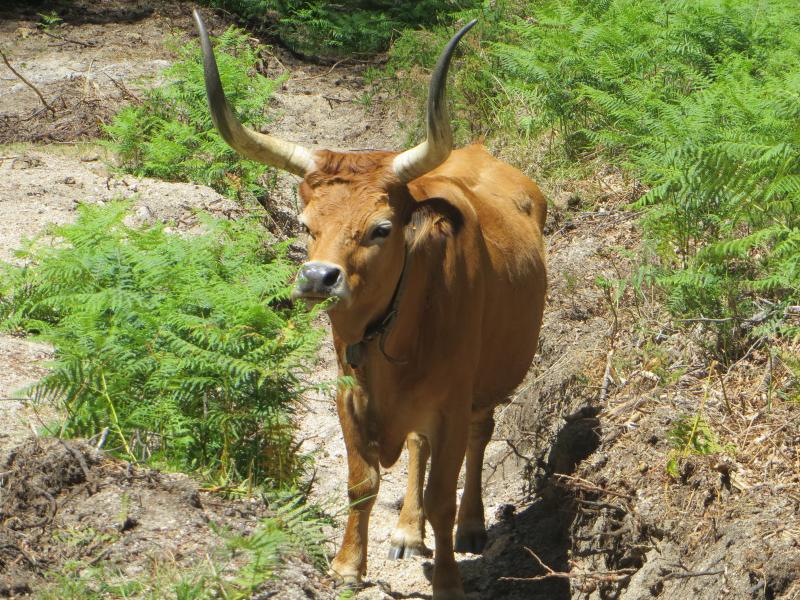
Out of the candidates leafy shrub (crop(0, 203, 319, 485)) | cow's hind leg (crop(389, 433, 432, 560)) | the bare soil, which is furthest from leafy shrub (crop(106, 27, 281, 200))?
cow's hind leg (crop(389, 433, 432, 560))

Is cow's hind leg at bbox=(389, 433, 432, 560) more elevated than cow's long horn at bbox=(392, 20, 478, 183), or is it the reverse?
cow's long horn at bbox=(392, 20, 478, 183)

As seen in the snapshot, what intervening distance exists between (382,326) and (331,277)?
0.77 metres

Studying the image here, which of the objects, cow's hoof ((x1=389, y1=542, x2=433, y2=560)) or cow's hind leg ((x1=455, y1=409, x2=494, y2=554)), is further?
cow's hind leg ((x1=455, y1=409, x2=494, y2=554))

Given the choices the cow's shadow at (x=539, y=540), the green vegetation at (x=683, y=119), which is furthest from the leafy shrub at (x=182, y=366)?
the green vegetation at (x=683, y=119)

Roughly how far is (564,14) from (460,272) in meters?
6.72

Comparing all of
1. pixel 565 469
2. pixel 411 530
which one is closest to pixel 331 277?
pixel 411 530

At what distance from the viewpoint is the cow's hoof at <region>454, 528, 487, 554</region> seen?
24.0 ft

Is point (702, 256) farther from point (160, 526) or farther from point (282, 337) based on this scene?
point (160, 526)

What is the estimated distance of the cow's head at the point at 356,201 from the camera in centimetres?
539

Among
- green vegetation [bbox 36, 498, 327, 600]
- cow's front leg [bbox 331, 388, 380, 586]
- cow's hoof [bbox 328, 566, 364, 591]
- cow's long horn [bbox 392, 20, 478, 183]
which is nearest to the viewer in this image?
green vegetation [bbox 36, 498, 327, 600]

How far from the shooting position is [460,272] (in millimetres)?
6199

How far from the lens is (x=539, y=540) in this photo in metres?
7.07

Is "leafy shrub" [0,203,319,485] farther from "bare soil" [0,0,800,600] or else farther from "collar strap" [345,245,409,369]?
"bare soil" [0,0,800,600]

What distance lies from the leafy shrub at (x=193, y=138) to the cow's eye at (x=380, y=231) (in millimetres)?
5454
